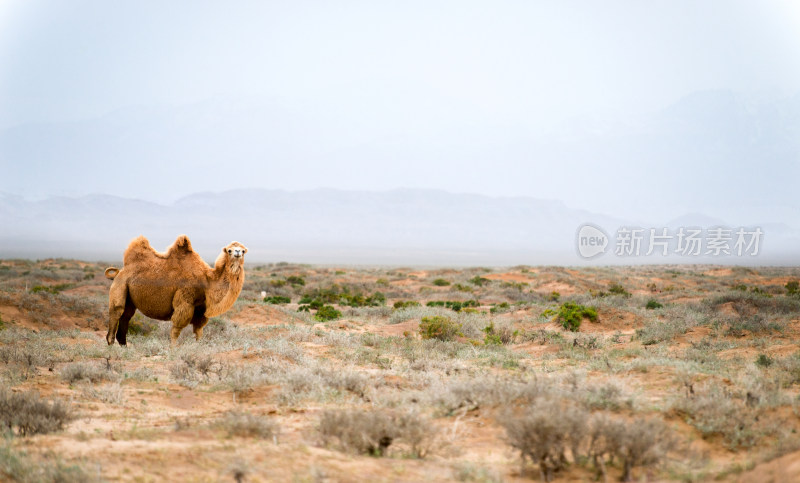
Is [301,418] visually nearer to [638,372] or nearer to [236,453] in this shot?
[236,453]

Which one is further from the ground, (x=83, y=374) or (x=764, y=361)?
(x=764, y=361)

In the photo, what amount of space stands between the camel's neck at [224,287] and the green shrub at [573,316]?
8.45 meters

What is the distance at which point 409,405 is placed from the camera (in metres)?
6.81

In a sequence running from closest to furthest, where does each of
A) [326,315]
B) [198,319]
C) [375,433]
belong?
[375,433] < [198,319] < [326,315]

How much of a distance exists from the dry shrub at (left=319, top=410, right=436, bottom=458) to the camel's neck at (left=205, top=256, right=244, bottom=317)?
5793 mm

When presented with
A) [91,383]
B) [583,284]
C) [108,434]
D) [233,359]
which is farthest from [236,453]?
[583,284]

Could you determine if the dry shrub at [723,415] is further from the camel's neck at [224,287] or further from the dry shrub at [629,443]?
the camel's neck at [224,287]

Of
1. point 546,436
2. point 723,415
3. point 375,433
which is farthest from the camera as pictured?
point 723,415

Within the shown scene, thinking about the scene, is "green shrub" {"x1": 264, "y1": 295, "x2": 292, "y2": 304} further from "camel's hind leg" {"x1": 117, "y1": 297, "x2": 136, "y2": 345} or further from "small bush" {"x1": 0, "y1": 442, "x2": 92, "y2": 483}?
"small bush" {"x1": 0, "y1": 442, "x2": 92, "y2": 483}

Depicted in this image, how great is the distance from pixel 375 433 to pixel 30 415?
3.22 metres
